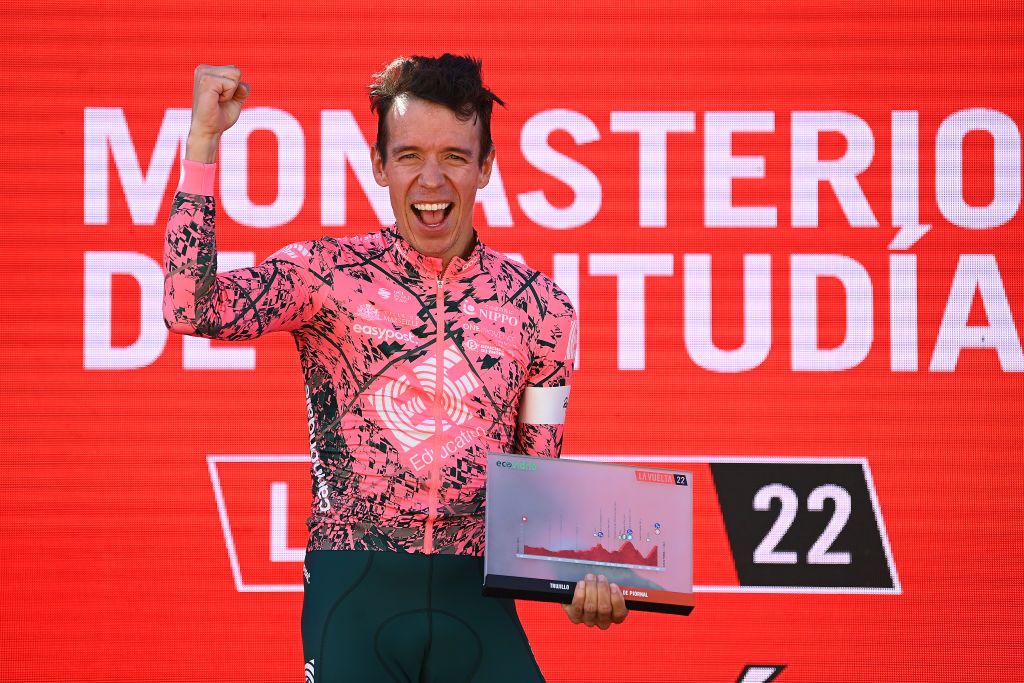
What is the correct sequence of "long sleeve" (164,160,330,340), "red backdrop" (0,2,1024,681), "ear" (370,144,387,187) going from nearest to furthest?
"long sleeve" (164,160,330,340)
"ear" (370,144,387,187)
"red backdrop" (0,2,1024,681)

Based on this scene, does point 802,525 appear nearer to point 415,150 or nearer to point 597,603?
point 597,603

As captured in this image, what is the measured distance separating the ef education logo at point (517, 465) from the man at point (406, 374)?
12 centimetres

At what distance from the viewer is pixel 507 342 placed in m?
1.96

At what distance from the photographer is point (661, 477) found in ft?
5.98

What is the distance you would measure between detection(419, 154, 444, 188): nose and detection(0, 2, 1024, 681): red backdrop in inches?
58.9

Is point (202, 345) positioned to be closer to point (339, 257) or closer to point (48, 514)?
point (48, 514)

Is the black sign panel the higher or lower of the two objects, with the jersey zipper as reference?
lower

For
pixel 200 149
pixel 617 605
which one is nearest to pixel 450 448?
pixel 617 605

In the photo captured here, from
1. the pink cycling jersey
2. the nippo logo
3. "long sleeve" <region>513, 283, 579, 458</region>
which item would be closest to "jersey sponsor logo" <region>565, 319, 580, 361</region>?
"long sleeve" <region>513, 283, 579, 458</region>

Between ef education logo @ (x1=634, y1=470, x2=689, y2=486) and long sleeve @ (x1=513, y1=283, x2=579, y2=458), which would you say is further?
long sleeve @ (x1=513, y1=283, x2=579, y2=458)

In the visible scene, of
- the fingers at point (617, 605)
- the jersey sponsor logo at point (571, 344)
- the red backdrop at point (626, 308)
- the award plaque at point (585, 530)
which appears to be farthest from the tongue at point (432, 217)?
the red backdrop at point (626, 308)

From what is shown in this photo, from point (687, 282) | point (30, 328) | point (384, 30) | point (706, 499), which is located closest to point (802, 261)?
point (687, 282)

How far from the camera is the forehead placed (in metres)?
1.91

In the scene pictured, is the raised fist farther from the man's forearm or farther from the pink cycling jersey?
the pink cycling jersey
